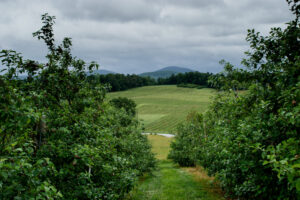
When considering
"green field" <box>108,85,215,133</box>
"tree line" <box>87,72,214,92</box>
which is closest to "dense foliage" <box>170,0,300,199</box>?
"green field" <box>108,85,215,133</box>

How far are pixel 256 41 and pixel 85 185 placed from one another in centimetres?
651

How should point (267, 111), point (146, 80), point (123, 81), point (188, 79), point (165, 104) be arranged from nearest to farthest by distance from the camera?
point (267, 111) < point (165, 104) < point (123, 81) < point (188, 79) < point (146, 80)

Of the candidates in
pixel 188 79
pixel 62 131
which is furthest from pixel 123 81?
pixel 62 131

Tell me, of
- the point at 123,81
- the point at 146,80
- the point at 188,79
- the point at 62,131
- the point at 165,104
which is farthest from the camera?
the point at 146,80

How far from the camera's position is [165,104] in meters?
126

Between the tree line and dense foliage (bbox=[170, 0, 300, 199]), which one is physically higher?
the tree line

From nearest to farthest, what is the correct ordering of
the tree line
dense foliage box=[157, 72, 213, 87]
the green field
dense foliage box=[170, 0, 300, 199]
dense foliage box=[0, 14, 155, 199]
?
dense foliage box=[0, 14, 155, 199], dense foliage box=[170, 0, 300, 199], the green field, the tree line, dense foliage box=[157, 72, 213, 87]

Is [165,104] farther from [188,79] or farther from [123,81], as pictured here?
[188,79]

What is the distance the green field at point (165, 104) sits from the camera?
101m

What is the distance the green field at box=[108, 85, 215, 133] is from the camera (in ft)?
331

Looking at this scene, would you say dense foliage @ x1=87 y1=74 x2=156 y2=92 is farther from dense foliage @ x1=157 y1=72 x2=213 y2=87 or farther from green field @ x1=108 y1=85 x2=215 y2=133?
dense foliage @ x1=157 y1=72 x2=213 y2=87

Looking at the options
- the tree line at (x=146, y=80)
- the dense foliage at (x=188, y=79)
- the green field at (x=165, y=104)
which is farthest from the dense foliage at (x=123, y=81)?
→ the dense foliage at (x=188, y=79)

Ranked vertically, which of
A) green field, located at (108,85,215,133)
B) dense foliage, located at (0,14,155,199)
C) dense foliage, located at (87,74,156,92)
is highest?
dense foliage, located at (87,74,156,92)

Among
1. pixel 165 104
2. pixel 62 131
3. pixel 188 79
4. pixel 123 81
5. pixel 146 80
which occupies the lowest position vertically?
pixel 165 104
